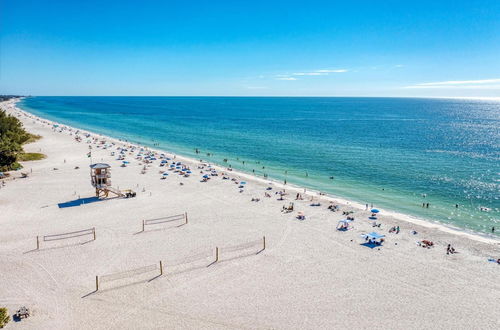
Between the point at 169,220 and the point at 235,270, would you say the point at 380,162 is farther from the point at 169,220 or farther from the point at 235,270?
the point at 235,270

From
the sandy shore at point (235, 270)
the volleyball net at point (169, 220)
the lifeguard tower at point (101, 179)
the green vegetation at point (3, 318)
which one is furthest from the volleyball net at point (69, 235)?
the green vegetation at point (3, 318)

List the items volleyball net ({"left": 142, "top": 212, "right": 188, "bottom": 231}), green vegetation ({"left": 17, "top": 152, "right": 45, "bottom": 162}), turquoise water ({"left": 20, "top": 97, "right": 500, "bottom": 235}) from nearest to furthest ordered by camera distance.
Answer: volleyball net ({"left": 142, "top": 212, "right": 188, "bottom": 231}), turquoise water ({"left": 20, "top": 97, "right": 500, "bottom": 235}), green vegetation ({"left": 17, "top": 152, "right": 45, "bottom": 162})

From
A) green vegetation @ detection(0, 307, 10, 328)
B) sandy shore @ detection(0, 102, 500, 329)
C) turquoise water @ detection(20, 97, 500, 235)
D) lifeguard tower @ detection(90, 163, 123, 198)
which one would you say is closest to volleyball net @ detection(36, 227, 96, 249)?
sandy shore @ detection(0, 102, 500, 329)

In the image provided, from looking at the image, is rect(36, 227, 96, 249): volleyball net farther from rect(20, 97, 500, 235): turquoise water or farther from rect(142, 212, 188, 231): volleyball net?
rect(20, 97, 500, 235): turquoise water

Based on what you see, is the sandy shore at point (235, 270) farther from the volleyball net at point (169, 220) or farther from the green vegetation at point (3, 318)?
the volleyball net at point (169, 220)

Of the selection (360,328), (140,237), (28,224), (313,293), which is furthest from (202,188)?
(360,328)

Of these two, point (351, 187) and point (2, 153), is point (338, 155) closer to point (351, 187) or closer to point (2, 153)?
point (351, 187)

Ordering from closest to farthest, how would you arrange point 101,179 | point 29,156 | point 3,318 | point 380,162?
point 3,318 < point 101,179 < point 29,156 < point 380,162

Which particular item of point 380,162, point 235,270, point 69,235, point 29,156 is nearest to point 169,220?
point 69,235

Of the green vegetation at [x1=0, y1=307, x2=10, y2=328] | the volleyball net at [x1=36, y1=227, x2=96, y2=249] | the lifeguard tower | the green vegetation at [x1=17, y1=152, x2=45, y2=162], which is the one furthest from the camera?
the green vegetation at [x1=17, y1=152, x2=45, y2=162]
